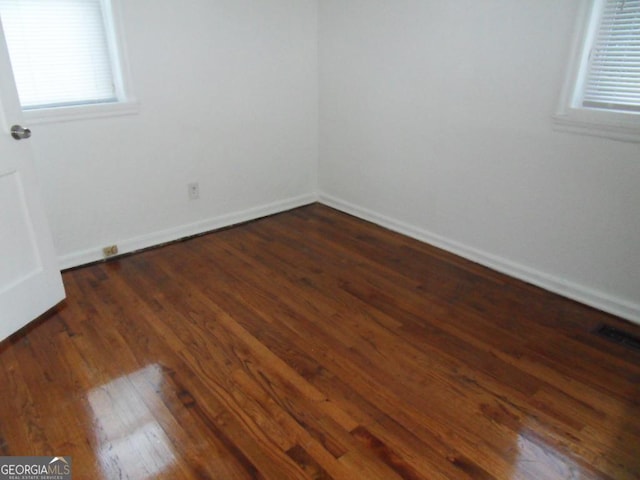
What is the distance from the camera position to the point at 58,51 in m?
2.57

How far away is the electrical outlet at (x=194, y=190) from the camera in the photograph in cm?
332

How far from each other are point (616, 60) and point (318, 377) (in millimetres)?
2087

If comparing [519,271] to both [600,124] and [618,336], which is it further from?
[600,124]

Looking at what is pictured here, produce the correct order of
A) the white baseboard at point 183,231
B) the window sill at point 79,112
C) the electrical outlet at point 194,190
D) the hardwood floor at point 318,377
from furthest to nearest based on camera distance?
the electrical outlet at point 194,190, the white baseboard at point 183,231, the window sill at point 79,112, the hardwood floor at point 318,377

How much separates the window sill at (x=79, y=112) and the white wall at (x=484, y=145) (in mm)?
1610

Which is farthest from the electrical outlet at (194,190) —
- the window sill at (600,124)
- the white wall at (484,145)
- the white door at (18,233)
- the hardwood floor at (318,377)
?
the window sill at (600,124)

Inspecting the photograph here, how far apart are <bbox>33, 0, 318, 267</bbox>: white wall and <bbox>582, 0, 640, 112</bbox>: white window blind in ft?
6.85

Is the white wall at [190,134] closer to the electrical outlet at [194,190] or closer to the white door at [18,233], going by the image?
the electrical outlet at [194,190]

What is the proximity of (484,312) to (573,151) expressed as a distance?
986 mm

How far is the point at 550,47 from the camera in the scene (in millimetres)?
2404

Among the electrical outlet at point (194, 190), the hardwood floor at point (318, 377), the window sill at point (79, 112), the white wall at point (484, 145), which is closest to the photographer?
Result: the hardwood floor at point (318, 377)

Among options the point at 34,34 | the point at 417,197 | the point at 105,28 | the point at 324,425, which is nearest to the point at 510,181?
the point at 417,197

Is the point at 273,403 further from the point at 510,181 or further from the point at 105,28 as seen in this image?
the point at 105,28

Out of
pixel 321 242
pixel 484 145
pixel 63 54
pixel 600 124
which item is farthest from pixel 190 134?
pixel 600 124
